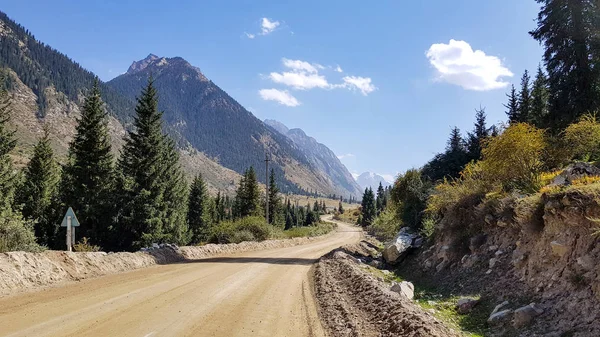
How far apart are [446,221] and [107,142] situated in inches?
1096

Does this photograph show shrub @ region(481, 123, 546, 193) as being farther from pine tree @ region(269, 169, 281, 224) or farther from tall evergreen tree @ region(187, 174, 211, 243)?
pine tree @ region(269, 169, 281, 224)

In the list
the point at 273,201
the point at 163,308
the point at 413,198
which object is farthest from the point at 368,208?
the point at 163,308

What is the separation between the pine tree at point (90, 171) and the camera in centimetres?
3105

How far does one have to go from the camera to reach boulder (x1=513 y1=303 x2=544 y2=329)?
23.4 ft

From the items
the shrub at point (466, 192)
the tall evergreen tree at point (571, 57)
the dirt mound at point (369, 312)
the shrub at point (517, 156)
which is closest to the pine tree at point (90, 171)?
the dirt mound at point (369, 312)

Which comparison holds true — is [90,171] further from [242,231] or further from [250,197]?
[250,197]

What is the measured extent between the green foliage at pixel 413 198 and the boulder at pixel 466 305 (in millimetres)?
13702

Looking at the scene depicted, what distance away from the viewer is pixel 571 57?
82.8 ft

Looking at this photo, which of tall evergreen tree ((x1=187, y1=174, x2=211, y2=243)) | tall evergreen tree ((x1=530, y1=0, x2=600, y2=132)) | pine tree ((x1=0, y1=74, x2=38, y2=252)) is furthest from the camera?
tall evergreen tree ((x1=187, y1=174, x2=211, y2=243))

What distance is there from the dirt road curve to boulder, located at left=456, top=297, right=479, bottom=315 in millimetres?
3516

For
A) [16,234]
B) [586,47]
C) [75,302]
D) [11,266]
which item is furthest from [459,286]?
[586,47]

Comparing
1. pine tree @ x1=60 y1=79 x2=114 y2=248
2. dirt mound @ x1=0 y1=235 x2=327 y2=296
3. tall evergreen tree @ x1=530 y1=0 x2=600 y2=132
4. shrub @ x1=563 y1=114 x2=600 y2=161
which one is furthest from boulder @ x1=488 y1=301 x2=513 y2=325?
pine tree @ x1=60 y1=79 x2=114 y2=248

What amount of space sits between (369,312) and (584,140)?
11099mm

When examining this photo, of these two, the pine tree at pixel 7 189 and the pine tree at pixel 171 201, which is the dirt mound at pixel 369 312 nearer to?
the pine tree at pixel 7 189
